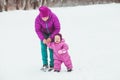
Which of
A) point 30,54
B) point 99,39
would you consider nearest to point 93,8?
point 99,39

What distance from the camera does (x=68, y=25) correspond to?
16.5 meters

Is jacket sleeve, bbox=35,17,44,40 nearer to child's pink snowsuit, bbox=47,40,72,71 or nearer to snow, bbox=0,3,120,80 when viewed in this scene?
child's pink snowsuit, bbox=47,40,72,71

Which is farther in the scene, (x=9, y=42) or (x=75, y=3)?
(x=75, y=3)

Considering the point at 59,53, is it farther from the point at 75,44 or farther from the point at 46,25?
the point at 75,44

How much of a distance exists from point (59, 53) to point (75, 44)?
3.37 meters

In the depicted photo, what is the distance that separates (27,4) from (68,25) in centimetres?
423

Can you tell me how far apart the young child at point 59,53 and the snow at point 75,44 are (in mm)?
145

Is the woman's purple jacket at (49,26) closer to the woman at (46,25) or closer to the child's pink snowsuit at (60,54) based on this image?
the woman at (46,25)

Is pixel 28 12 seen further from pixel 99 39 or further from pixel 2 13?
pixel 99 39

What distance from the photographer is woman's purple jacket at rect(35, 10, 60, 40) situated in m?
10.2

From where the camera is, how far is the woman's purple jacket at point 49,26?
1016 centimetres

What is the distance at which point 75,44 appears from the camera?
1344 centimetres

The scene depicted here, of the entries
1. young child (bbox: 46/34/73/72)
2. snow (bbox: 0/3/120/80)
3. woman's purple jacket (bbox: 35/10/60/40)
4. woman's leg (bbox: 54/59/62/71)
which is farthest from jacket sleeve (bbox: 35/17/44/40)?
snow (bbox: 0/3/120/80)

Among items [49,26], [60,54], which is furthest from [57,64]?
[49,26]
